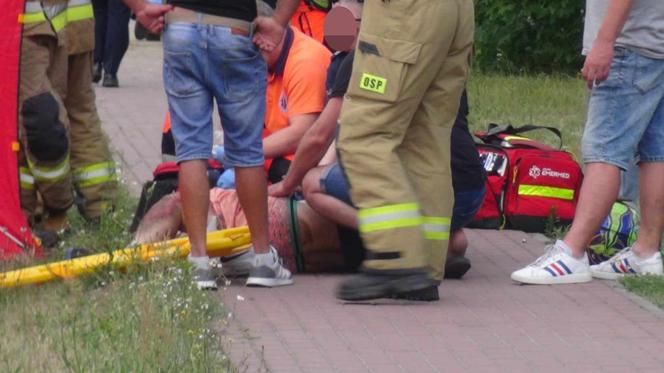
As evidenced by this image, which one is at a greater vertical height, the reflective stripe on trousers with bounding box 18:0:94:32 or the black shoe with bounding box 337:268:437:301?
the reflective stripe on trousers with bounding box 18:0:94:32

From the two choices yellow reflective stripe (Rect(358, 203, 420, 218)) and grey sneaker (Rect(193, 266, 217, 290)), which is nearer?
yellow reflective stripe (Rect(358, 203, 420, 218))

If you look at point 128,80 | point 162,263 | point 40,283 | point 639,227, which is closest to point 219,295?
point 162,263

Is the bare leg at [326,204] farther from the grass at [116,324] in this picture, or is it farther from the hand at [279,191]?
the grass at [116,324]

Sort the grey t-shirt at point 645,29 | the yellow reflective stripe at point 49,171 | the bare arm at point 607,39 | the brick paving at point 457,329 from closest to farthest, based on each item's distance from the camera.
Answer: the brick paving at point 457,329 < the bare arm at point 607,39 < the grey t-shirt at point 645,29 < the yellow reflective stripe at point 49,171

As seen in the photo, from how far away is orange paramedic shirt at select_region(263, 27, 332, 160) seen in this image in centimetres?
738

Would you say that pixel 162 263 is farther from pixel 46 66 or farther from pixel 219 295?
pixel 46 66

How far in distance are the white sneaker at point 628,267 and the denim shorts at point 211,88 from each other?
1.62 metres

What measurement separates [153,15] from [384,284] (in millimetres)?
1418

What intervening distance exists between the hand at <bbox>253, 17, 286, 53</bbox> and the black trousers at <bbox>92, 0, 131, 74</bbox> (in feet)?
24.2

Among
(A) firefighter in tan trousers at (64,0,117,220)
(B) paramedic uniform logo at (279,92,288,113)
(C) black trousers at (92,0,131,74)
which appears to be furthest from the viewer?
(C) black trousers at (92,0,131,74)

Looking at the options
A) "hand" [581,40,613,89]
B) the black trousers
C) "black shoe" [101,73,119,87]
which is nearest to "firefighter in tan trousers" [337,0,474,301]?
"hand" [581,40,613,89]

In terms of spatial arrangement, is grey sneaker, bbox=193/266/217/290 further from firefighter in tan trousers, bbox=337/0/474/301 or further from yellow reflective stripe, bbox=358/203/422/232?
yellow reflective stripe, bbox=358/203/422/232

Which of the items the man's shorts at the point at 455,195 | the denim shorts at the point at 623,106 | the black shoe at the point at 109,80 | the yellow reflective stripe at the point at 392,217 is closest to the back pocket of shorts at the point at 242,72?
the man's shorts at the point at 455,195

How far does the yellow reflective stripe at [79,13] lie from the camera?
298 inches
